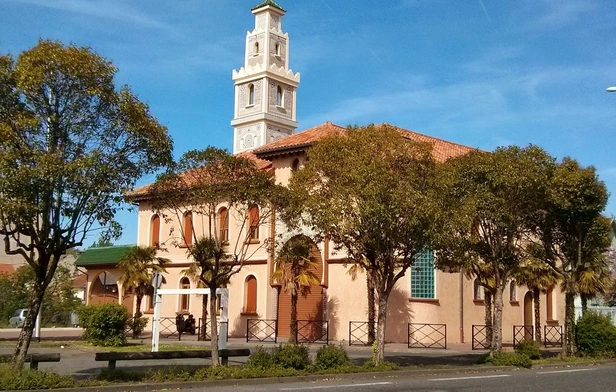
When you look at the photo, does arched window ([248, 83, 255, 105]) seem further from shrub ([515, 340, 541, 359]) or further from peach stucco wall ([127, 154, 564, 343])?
shrub ([515, 340, 541, 359])

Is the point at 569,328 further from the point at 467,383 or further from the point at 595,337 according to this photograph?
the point at 467,383

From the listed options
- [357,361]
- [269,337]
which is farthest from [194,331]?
[357,361]

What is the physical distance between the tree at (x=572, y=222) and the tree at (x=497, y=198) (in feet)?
2.86

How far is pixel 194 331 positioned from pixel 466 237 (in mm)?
19723

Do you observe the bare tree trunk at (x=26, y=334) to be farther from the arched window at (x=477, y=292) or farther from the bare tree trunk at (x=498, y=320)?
the arched window at (x=477, y=292)

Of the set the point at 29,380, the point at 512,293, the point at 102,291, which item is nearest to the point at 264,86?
the point at 102,291

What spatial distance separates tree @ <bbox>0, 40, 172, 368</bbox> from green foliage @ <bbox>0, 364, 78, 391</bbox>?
49cm

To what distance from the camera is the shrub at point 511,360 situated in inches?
821

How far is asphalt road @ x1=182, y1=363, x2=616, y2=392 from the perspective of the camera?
14.7m

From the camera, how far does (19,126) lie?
44.0ft

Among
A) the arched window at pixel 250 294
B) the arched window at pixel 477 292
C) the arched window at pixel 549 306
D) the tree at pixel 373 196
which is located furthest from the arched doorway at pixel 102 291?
the tree at pixel 373 196

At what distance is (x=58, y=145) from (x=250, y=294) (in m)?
22.5

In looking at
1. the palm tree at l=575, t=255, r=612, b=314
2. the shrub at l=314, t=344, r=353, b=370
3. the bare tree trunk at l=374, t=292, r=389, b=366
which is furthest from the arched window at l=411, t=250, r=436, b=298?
the shrub at l=314, t=344, r=353, b=370

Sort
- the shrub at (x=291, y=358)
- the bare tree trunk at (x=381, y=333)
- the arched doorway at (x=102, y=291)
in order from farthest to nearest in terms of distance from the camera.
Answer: the arched doorway at (x=102, y=291) → the bare tree trunk at (x=381, y=333) → the shrub at (x=291, y=358)
